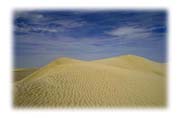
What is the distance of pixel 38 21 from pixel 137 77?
119 centimetres

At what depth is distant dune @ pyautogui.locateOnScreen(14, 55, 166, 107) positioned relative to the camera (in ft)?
12.5

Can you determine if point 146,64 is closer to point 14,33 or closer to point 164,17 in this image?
point 164,17

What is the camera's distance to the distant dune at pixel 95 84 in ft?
12.5

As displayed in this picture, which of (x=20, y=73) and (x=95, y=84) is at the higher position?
(x=20, y=73)

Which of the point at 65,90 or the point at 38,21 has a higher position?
the point at 38,21

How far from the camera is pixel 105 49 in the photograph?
3840mm

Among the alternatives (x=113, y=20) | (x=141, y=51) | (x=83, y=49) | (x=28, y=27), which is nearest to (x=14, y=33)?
(x=28, y=27)

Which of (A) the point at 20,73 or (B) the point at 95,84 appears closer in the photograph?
(A) the point at 20,73

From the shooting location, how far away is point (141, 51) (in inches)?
151

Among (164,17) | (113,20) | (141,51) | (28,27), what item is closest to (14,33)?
(28,27)

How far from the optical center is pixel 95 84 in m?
3.89
